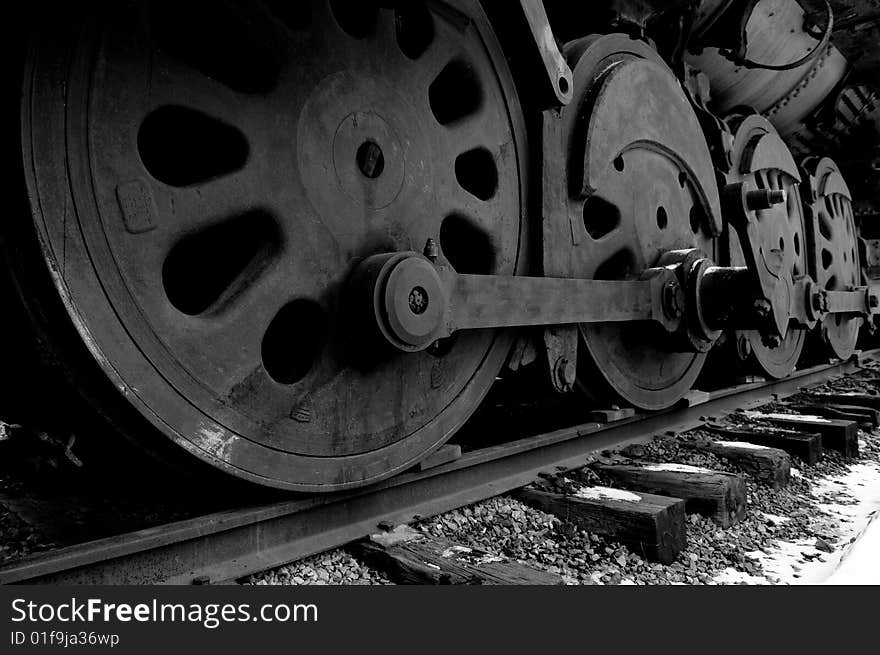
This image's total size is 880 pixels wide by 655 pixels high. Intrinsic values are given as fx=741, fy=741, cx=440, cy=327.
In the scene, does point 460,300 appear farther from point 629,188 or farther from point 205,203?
point 629,188

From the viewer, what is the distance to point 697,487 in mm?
1988

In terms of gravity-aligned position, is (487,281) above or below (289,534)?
above

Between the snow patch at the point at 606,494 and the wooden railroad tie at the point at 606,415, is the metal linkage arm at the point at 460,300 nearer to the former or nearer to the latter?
the wooden railroad tie at the point at 606,415

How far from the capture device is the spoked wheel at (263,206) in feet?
3.99

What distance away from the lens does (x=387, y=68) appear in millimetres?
1751

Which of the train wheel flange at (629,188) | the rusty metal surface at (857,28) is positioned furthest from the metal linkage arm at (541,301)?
the rusty metal surface at (857,28)

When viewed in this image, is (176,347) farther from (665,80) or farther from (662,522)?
(665,80)

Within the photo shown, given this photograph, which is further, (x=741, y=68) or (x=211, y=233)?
(x=741, y=68)

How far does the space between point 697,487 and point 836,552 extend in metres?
0.36

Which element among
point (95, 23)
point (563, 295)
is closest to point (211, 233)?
point (95, 23)

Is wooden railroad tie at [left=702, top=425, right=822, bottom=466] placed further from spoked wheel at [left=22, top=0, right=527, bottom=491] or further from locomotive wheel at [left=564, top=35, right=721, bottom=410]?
spoked wheel at [left=22, top=0, right=527, bottom=491]

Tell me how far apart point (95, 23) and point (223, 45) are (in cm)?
33

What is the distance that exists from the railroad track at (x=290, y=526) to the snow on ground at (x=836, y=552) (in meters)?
0.60

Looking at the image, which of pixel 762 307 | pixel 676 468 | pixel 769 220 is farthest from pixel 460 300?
pixel 769 220
